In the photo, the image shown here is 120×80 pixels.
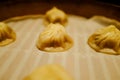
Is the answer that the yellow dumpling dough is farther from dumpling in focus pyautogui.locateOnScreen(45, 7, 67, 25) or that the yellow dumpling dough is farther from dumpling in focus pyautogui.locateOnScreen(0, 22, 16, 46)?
dumpling in focus pyautogui.locateOnScreen(45, 7, 67, 25)

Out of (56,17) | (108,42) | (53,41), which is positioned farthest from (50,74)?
(56,17)

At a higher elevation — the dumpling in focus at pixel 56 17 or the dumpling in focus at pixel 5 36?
the dumpling in focus at pixel 56 17

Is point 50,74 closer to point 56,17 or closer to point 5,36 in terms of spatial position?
point 5,36

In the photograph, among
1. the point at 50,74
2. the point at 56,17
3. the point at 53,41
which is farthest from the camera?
the point at 56,17

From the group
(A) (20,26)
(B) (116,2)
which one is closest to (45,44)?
(A) (20,26)

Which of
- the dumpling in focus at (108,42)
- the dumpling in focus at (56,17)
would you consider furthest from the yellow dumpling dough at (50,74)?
the dumpling in focus at (56,17)

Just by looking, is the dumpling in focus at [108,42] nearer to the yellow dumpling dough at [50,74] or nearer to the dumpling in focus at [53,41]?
the dumpling in focus at [53,41]

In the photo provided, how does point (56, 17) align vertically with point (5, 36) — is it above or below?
above

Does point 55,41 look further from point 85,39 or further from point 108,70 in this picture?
point 108,70
